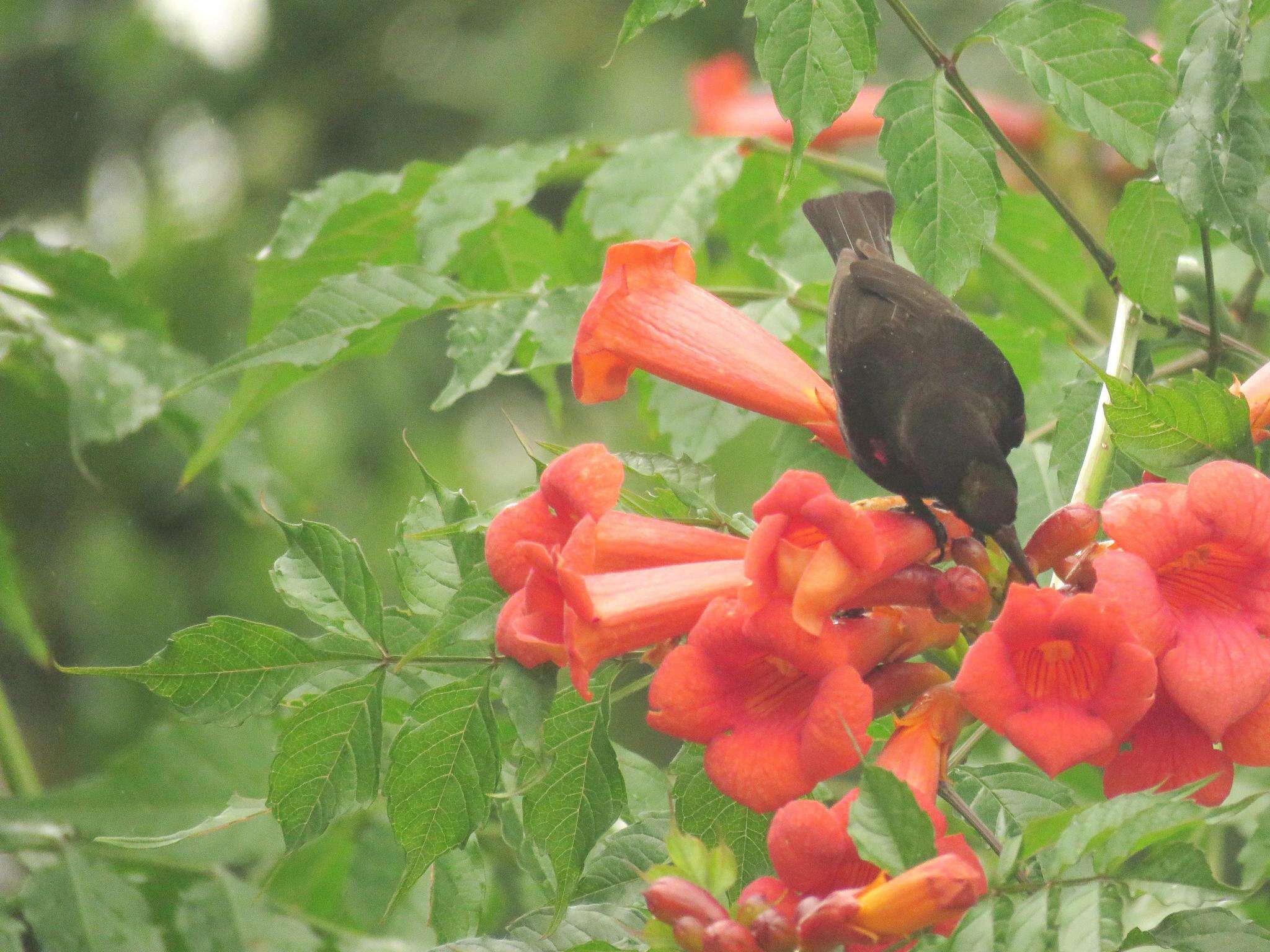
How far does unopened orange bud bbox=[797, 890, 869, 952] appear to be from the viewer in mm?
1046

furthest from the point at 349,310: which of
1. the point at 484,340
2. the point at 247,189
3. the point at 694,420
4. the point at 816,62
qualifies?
the point at 247,189

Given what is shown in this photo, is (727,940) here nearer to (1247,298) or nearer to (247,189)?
(1247,298)

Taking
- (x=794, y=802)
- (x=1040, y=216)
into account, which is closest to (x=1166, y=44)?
(x=1040, y=216)

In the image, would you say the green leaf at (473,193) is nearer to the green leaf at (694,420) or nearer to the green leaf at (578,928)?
the green leaf at (694,420)

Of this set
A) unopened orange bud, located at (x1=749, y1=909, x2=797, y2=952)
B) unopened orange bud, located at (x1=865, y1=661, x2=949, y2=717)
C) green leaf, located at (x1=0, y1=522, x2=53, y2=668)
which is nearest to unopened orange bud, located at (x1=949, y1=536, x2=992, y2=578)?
unopened orange bud, located at (x1=865, y1=661, x2=949, y2=717)

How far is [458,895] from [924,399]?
85 cm

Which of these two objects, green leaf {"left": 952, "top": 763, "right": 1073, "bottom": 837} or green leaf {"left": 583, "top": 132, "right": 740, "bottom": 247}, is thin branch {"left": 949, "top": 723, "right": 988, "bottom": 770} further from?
green leaf {"left": 583, "top": 132, "right": 740, "bottom": 247}

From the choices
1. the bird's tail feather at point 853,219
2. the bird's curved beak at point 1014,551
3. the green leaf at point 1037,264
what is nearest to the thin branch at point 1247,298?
the green leaf at point 1037,264

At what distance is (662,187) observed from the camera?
7.78 ft

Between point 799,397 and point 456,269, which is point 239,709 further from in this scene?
point 456,269

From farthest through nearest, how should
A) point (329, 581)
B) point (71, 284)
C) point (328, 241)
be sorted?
point (71, 284)
point (328, 241)
point (329, 581)

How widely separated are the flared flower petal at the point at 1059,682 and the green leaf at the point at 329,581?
2.18 ft

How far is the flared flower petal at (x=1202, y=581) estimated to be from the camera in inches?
45.4

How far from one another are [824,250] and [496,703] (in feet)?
3.93
